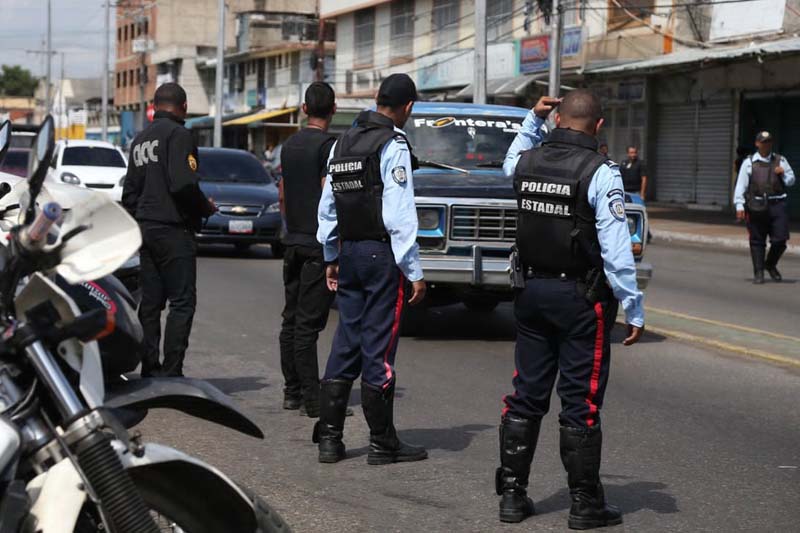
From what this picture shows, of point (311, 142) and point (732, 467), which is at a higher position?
point (311, 142)

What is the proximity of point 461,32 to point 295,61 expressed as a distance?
2079 centimetres

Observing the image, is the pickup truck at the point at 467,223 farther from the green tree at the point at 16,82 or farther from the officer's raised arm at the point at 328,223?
the green tree at the point at 16,82

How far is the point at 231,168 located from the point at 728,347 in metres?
12.0

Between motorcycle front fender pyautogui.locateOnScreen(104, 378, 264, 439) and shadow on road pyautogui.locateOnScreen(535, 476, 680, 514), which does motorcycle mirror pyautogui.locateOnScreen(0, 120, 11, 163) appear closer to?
motorcycle front fender pyautogui.locateOnScreen(104, 378, 264, 439)

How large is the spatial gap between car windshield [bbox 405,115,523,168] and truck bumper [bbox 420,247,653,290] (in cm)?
137

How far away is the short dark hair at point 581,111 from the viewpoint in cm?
565

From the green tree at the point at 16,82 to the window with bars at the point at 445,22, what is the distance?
12346 centimetres

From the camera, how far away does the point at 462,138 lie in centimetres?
1213

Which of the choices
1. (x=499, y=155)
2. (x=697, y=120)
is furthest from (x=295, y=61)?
(x=499, y=155)

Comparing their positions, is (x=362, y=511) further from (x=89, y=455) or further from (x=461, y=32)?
(x=461, y=32)

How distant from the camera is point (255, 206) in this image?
778 inches

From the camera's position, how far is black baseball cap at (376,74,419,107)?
6.65 meters

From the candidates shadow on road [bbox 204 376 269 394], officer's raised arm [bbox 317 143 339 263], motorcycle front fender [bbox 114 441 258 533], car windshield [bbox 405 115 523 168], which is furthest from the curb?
motorcycle front fender [bbox 114 441 258 533]

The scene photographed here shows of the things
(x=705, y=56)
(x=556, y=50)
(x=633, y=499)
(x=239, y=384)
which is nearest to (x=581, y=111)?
(x=633, y=499)
